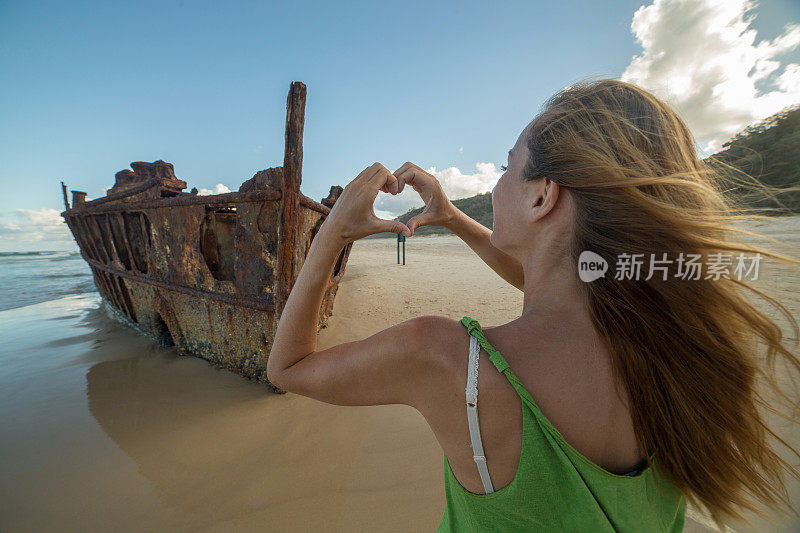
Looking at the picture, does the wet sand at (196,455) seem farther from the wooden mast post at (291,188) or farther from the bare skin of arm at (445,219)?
the wooden mast post at (291,188)

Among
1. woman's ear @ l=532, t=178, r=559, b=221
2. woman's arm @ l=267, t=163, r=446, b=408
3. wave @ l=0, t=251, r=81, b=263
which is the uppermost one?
woman's ear @ l=532, t=178, r=559, b=221

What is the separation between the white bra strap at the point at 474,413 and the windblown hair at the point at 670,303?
0.34 metres

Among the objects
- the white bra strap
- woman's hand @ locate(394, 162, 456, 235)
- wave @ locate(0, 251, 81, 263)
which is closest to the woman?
the white bra strap

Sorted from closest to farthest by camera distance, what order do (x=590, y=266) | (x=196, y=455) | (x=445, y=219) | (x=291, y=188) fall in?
(x=590, y=266), (x=445, y=219), (x=196, y=455), (x=291, y=188)

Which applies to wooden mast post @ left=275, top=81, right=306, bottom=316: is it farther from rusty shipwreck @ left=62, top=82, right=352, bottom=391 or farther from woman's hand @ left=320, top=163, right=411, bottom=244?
woman's hand @ left=320, top=163, right=411, bottom=244

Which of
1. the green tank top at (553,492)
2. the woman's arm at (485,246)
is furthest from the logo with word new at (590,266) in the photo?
the woman's arm at (485,246)

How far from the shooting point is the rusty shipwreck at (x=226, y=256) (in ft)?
9.47

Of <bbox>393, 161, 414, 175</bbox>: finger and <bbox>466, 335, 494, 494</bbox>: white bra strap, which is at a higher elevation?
<bbox>393, 161, 414, 175</bbox>: finger

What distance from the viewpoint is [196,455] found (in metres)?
2.37

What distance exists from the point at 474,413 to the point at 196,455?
264cm

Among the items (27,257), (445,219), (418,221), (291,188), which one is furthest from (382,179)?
(27,257)

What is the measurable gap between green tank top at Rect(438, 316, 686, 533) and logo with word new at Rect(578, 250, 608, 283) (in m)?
0.33

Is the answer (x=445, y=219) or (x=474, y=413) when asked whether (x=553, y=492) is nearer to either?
(x=474, y=413)

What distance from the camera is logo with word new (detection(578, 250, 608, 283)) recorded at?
2.64ft
